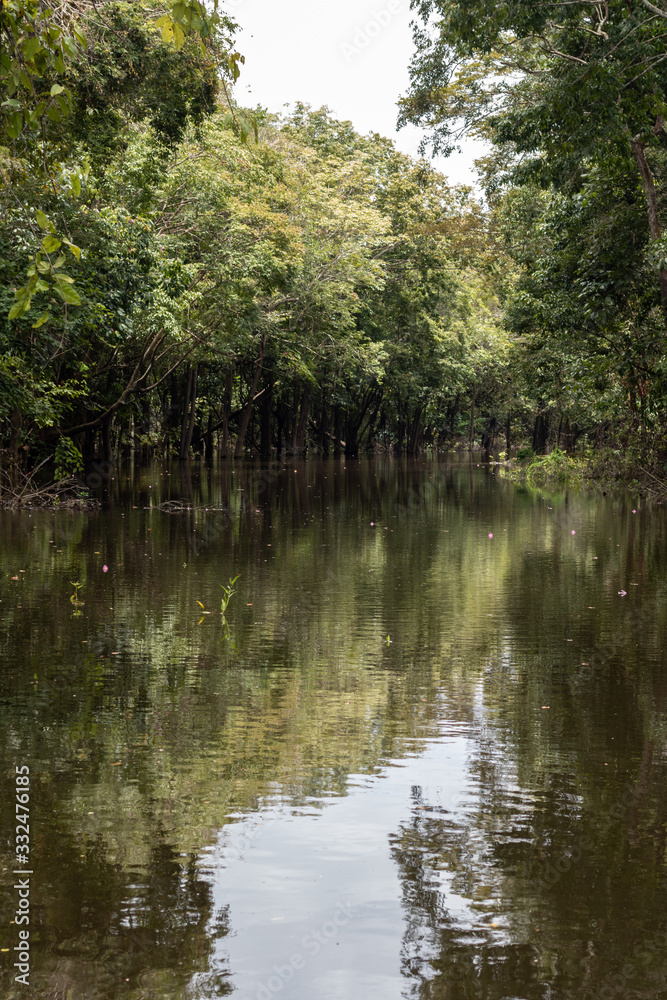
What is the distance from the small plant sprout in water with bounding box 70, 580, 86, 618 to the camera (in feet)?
32.2

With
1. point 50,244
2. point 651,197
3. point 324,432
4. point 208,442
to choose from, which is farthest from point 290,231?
point 50,244

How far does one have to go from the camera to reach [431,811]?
16.2ft

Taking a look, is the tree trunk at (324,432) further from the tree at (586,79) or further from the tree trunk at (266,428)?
the tree at (586,79)

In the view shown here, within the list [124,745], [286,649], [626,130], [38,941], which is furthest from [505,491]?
[38,941]

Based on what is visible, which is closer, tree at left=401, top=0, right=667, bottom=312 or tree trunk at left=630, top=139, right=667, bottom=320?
tree at left=401, top=0, right=667, bottom=312

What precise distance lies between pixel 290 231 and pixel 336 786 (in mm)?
31120

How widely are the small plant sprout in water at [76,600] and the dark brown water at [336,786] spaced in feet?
0.23

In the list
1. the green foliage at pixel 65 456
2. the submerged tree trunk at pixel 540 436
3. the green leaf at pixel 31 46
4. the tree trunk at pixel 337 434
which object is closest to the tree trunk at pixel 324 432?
the tree trunk at pixel 337 434

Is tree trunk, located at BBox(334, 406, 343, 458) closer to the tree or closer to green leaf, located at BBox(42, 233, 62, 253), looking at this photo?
the tree

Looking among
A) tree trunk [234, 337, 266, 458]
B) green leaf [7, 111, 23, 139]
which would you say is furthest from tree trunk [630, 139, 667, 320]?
tree trunk [234, 337, 266, 458]

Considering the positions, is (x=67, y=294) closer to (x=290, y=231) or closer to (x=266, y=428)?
(x=290, y=231)

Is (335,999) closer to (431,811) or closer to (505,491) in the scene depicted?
(431,811)

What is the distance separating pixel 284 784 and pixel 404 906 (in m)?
1.44

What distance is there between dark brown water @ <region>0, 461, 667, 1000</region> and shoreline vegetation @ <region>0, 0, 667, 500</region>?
236cm
